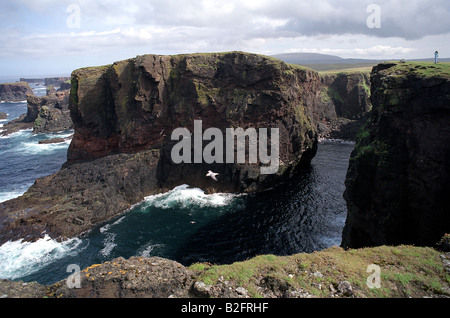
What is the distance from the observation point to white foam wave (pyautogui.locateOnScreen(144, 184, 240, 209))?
48759 mm

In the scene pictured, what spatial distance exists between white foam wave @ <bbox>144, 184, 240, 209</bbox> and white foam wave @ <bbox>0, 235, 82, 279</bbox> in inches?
602

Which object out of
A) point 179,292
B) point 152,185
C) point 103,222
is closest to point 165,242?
point 103,222

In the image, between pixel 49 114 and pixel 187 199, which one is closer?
pixel 187 199

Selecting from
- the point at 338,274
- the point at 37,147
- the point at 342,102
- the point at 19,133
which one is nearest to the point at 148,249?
the point at 338,274

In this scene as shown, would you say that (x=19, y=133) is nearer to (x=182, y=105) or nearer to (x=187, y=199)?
(x=182, y=105)

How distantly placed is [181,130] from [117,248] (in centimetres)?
2935

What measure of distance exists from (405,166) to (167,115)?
46.7m

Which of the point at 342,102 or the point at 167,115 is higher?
the point at 342,102

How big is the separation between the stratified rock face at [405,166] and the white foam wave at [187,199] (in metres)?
25.5

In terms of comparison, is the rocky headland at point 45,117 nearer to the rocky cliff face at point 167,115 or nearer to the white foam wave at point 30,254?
the rocky cliff face at point 167,115

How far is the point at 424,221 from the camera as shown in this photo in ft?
76.4

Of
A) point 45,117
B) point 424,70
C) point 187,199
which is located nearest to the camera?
point 424,70

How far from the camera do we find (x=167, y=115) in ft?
193
